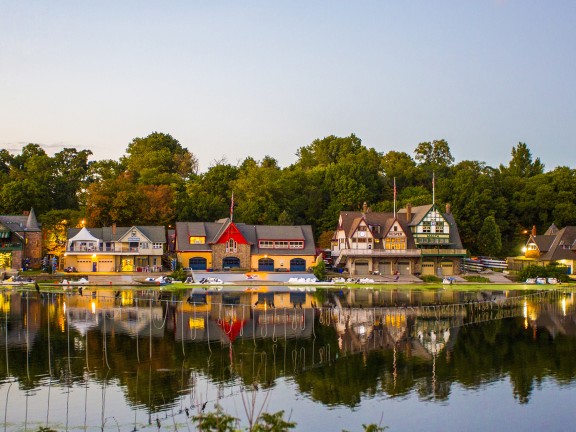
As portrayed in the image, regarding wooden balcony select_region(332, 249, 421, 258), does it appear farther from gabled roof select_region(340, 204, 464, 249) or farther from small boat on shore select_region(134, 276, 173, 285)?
small boat on shore select_region(134, 276, 173, 285)

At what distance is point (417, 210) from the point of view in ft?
320

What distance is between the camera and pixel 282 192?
351 feet

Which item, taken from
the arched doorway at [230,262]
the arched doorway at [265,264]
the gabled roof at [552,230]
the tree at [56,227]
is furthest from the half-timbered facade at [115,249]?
the gabled roof at [552,230]

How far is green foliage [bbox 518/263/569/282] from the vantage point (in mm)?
87062

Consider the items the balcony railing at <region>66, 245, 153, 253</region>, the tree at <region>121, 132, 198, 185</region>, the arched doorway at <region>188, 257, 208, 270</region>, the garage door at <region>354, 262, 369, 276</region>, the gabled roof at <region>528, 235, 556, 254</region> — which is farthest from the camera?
the tree at <region>121, 132, 198, 185</region>

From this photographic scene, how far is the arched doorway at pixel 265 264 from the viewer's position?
302 feet

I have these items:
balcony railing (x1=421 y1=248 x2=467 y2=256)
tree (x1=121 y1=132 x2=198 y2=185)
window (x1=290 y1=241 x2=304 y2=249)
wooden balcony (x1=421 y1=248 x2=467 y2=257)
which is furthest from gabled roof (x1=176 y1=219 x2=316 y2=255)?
tree (x1=121 y1=132 x2=198 y2=185)

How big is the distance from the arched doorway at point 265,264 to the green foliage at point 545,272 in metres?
30.0

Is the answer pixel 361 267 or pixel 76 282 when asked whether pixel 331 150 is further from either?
pixel 76 282

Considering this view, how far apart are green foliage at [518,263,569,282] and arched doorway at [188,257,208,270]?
38.0 metres

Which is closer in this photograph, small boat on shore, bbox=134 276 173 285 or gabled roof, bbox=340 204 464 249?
small boat on shore, bbox=134 276 173 285

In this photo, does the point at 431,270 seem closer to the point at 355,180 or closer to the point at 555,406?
the point at 355,180

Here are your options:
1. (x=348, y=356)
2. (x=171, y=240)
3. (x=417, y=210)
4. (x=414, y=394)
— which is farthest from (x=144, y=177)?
(x=414, y=394)

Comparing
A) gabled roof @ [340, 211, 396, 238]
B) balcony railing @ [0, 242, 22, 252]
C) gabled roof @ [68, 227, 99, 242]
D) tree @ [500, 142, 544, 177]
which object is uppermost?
tree @ [500, 142, 544, 177]
